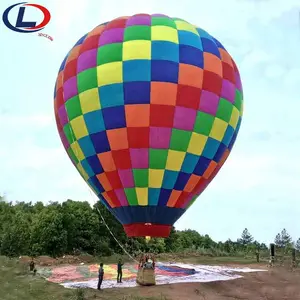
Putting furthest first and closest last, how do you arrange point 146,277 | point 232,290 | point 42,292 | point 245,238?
point 245,238, point 232,290, point 146,277, point 42,292

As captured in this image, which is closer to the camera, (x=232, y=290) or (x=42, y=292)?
(x=42, y=292)

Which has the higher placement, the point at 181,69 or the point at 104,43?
the point at 104,43

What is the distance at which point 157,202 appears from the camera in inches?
706

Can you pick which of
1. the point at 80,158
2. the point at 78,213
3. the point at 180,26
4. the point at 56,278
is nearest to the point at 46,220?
the point at 78,213

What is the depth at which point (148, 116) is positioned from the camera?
17.7 m

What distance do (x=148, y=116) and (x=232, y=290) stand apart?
28.1 ft

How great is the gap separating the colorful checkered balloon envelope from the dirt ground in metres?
2.23

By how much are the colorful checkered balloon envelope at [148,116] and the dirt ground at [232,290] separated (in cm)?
223

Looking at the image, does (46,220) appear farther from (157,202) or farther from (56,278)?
(157,202)

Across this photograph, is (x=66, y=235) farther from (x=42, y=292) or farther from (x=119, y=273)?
(x=42, y=292)

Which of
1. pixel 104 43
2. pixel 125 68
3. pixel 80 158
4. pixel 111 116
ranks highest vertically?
pixel 104 43

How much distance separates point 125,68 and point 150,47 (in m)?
1.31

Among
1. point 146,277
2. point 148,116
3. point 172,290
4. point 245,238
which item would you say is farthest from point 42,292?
point 245,238

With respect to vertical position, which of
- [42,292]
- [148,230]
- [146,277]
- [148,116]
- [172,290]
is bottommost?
[42,292]
